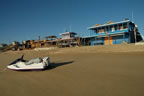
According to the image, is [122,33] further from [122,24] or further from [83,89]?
[83,89]

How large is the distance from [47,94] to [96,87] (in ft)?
4.64

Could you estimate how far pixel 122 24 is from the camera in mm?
20734

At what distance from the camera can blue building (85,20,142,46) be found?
19938 mm

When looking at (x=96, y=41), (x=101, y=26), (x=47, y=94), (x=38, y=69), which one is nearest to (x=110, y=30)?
(x=101, y=26)

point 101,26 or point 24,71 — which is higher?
point 101,26

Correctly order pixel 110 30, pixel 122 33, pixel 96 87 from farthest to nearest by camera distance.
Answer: pixel 110 30
pixel 122 33
pixel 96 87

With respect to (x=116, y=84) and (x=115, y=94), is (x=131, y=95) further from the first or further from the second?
(x=116, y=84)

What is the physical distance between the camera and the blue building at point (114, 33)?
19938mm

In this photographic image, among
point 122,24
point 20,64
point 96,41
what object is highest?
point 122,24

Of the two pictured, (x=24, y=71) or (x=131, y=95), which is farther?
(x=24, y=71)

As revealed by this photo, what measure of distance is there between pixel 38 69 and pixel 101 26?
21.5m

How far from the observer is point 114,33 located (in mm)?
20781

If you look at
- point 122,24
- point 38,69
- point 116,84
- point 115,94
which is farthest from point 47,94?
point 122,24

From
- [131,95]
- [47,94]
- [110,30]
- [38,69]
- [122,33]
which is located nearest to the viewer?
[131,95]
